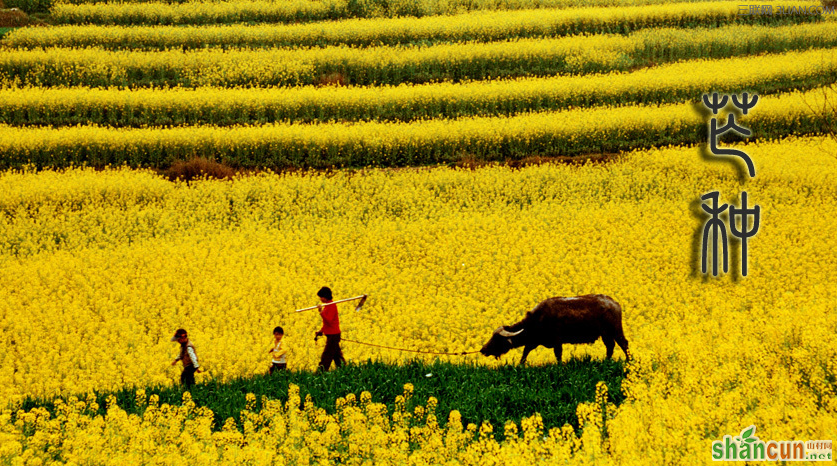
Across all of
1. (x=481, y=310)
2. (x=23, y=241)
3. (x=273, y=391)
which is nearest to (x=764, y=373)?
(x=481, y=310)

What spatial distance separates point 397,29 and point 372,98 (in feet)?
30.2

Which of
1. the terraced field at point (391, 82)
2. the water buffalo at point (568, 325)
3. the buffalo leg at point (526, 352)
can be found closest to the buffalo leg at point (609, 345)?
the water buffalo at point (568, 325)

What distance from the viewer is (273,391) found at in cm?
979

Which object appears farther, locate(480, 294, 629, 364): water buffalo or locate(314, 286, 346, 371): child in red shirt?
locate(314, 286, 346, 371): child in red shirt

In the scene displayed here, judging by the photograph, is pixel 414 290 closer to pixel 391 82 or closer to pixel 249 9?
pixel 391 82

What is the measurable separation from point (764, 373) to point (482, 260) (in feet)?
23.8

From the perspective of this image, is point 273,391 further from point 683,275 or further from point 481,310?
point 683,275

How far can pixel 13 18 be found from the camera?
3644 cm

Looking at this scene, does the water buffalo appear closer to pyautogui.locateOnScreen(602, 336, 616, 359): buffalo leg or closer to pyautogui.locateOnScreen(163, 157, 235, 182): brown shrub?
pyautogui.locateOnScreen(602, 336, 616, 359): buffalo leg

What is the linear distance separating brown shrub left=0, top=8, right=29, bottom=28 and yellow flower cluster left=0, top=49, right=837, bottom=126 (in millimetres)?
10169

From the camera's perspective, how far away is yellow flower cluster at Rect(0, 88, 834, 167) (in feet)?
76.6
